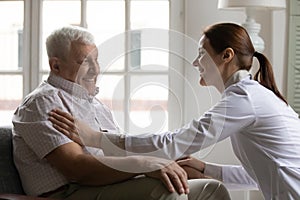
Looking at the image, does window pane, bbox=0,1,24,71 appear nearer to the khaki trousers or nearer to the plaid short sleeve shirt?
the plaid short sleeve shirt

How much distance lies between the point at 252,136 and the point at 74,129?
0.65m

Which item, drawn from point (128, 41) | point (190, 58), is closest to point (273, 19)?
point (190, 58)

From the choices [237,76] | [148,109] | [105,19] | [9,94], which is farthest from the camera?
[9,94]

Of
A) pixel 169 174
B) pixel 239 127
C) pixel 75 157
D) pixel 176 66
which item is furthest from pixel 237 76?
pixel 176 66

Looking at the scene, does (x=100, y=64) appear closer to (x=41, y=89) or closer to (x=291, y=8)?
(x=41, y=89)

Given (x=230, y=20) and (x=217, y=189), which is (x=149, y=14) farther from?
(x=217, y=189)

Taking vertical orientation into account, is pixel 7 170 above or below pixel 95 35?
below

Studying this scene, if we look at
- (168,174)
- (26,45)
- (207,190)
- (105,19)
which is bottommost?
(207,190)

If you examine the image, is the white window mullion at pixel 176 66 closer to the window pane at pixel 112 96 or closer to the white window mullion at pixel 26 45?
the window pane at pixel 112 96

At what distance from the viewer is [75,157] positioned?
225 centimetres

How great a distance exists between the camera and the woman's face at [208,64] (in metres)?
2.24

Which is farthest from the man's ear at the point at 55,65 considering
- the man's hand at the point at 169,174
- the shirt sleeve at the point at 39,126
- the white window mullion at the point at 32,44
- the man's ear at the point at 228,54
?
the white window mullion at the point at 32,44

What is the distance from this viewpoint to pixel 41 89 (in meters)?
2.39

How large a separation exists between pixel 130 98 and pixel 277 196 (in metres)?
1.05
